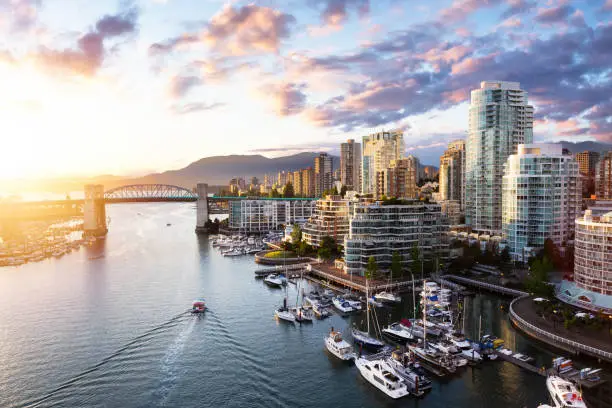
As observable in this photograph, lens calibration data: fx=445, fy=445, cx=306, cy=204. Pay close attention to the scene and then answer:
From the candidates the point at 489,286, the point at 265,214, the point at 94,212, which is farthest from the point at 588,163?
the point at 94,212

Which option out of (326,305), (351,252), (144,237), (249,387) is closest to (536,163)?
(351,252)

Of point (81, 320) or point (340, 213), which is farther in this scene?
point (340, 213)

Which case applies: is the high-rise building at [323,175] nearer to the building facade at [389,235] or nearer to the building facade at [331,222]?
the building facade at [331,222]

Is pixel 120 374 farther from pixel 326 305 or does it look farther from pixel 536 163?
pixel 536 163

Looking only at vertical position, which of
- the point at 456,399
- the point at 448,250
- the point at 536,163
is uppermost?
the point at 536,163

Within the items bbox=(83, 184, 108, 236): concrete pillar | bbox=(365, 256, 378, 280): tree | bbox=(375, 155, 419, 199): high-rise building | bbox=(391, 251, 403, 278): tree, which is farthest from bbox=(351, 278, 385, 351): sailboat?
bbox=(83, 184, 108, 236): concrete pillar

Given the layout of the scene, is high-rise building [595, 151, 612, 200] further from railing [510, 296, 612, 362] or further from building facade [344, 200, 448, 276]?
railing [510, 296, 612, 362]
